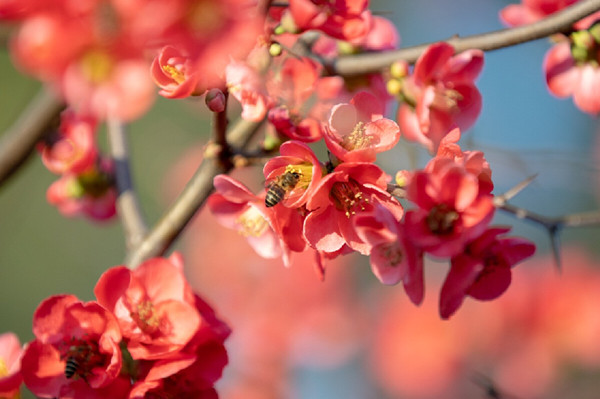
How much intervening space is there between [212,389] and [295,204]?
12.2 inches

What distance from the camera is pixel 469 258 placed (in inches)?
32.0

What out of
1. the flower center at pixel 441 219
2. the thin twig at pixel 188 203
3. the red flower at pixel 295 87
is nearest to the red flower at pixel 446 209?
the flower center at pixel 441 219

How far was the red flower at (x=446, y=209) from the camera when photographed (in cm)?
76

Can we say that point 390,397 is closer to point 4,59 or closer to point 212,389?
point 212,389

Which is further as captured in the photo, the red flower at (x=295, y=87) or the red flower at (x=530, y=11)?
the red flower at (x=530, y=11)

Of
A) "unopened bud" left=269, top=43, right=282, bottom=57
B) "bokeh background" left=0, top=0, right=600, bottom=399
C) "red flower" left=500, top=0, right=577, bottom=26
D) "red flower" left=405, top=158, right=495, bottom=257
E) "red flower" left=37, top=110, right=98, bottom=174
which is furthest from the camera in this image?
"bokeh background" left=0, top=0, right=600, bottom=399

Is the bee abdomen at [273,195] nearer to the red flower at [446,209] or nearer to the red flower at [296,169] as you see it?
the red flower at [296,169]

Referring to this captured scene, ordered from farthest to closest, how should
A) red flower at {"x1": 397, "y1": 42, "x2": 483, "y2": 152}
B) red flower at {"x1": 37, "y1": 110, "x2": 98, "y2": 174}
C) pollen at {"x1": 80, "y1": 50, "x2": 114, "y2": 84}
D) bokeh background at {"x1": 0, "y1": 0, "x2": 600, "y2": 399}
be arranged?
1. bokeh background at {"x1": 0, "y1": 0, "x2": 600, "y2": 399}
2. pollen at {"x1": 80, "y1": 50, "x2": 114, "y2": 84}
3. red flower at {"x1": 37, "y1": 110, "x2": 98, "y2": 174}
4. red flower at {"x1": 397, "y1": 42, "x2": 483, "y2": 152}

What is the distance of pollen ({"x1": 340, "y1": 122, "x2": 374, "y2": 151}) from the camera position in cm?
85

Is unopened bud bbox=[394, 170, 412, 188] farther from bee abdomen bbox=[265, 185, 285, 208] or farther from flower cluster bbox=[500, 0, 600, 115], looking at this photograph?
flower cluster bbox=[500, 0, 600, 115]

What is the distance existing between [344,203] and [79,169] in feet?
2.93

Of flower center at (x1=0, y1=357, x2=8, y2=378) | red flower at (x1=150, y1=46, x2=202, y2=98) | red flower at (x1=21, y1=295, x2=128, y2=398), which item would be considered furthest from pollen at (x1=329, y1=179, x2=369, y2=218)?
flower center at (x1=0, y1=357, x2=8, y2=378)

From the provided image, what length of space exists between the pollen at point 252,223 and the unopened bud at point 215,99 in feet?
0.64

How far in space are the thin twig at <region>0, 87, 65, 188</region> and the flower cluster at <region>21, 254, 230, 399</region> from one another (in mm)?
621
